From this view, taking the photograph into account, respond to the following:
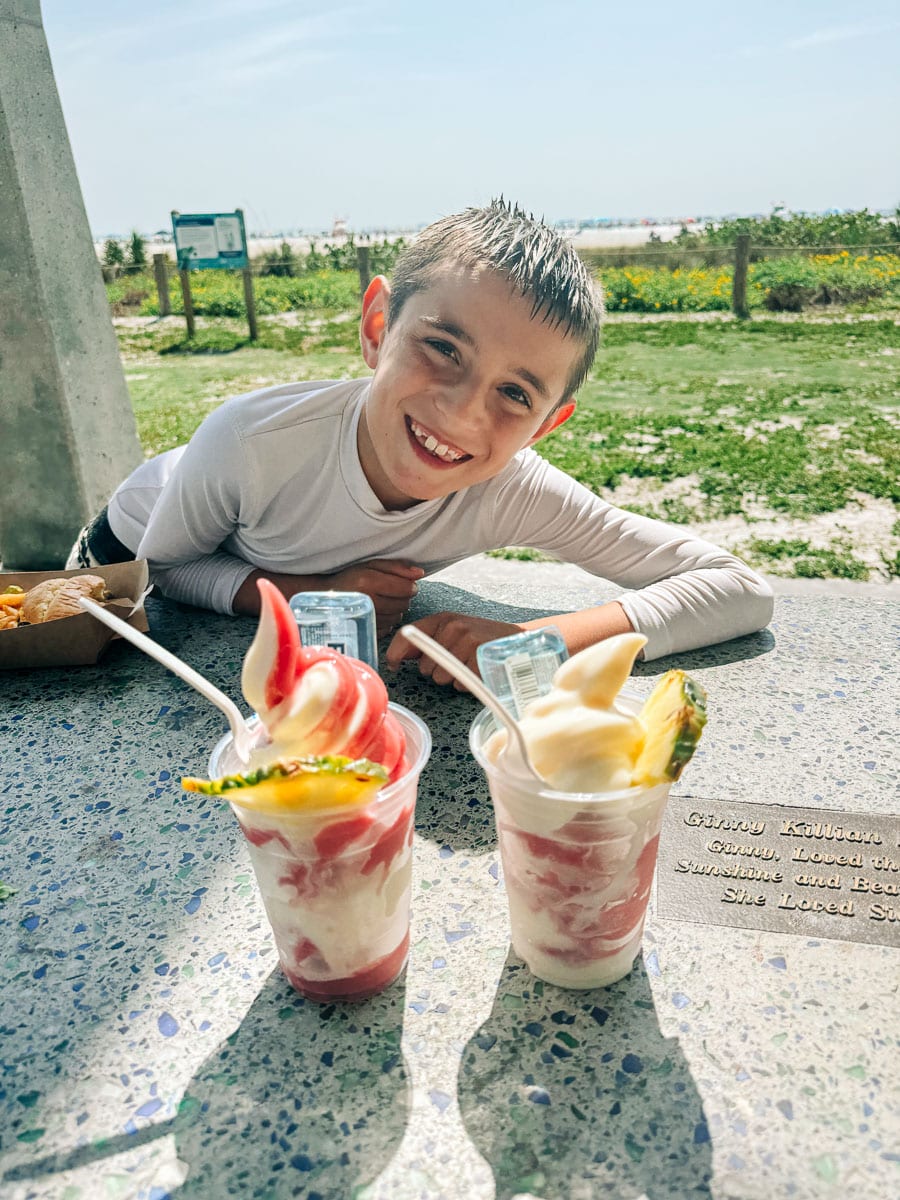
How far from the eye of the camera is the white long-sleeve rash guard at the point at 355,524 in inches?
86.9

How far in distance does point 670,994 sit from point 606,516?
136 centimetres

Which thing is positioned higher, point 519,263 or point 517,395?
point 519,263

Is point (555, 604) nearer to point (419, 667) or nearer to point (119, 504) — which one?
point (419, 667)

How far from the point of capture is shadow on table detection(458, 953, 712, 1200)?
0.99 meters

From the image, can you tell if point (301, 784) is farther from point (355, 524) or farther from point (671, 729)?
point (355, 524)

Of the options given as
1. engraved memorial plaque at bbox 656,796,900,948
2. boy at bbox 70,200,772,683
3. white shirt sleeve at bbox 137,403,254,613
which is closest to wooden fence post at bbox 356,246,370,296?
boy at bbox 70,200,772,683

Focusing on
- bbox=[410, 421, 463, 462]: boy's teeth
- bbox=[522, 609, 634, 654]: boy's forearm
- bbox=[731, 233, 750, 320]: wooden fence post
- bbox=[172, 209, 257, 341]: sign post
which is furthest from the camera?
bbox=[731, 233, 750, 320]: wooden fence post

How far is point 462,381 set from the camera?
1.80m

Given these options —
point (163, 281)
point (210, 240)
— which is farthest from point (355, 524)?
point (163, 281)

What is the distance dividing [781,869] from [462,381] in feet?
3.50

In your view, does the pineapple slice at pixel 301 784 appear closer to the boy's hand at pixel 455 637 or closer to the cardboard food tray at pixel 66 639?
the boy's hand at pixel 455 637

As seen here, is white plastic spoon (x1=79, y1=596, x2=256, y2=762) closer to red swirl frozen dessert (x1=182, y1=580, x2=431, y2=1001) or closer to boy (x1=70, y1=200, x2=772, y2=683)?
red swirl frozen dessert (x1=182, y1=580, x2=431, y2=1001)

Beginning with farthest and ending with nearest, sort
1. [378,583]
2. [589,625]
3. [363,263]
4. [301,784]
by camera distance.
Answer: [363,263] < [378,583] < [589,625] < [301,784]

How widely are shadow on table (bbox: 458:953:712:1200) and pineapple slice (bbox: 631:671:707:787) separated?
14.4 inches
